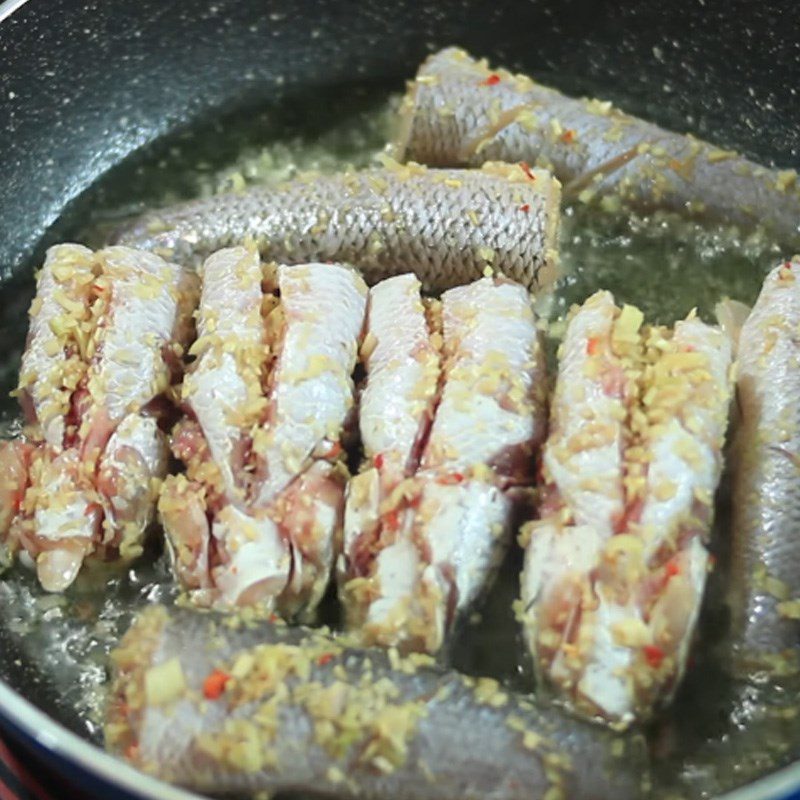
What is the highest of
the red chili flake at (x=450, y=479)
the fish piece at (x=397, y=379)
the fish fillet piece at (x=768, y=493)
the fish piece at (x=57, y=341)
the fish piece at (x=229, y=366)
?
the fish piece at (x=57, y=341)

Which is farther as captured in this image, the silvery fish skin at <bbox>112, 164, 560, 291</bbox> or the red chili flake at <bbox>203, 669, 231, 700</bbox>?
the silvery fish skin at <bbox>112, 164, 560, 291</bbox>

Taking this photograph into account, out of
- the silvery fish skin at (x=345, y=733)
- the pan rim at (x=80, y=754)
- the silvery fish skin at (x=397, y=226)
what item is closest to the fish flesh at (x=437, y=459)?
the silvery fish skin at (x=345, y=733)

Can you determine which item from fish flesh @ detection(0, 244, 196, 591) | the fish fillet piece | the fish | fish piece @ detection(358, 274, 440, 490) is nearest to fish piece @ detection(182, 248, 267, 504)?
fish flesh @ detection(0, 244, 196, 591)

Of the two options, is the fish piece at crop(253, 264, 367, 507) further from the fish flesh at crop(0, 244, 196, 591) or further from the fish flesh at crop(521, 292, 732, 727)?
the fish flesh at crop(521, 292, 732, 727)

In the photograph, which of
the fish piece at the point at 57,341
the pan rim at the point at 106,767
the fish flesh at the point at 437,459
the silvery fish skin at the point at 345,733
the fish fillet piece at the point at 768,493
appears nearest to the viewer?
the pan rim at the point at 106,767

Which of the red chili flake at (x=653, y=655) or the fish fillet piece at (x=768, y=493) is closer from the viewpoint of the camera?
the red chili flake at (x=653, y=655)

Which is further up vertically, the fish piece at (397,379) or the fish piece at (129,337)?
the fish piece at (129,337)

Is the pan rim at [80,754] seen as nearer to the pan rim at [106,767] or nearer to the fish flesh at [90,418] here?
the pan rim at [106,767]

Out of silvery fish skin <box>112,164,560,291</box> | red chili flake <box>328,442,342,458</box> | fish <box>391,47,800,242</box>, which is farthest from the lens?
fish <box>391,47,800,242</box>
